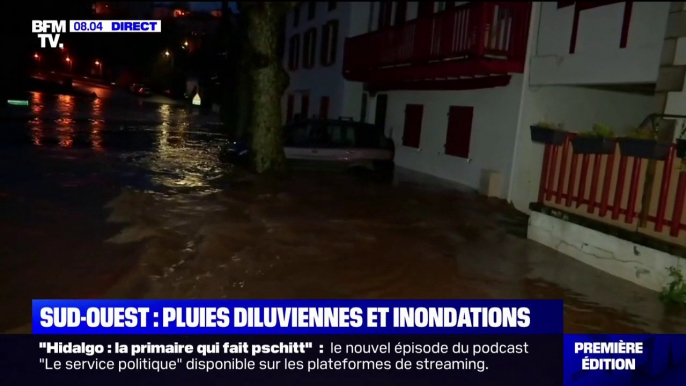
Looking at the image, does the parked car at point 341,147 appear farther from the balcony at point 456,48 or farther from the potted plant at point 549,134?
the potted plant at point 549,134

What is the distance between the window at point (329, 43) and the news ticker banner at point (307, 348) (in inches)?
710

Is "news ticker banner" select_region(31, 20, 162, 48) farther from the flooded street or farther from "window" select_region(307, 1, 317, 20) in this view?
"window" select_region(307, 1, 317, 20)

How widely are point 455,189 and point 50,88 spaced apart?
41.6 metres

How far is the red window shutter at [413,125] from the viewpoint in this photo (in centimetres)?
1619

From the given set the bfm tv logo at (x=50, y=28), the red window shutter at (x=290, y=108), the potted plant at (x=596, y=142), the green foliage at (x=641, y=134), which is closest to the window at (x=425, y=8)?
the potted plant at (x=596, y=142)

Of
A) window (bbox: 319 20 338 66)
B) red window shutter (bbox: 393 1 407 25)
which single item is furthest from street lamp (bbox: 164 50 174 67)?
red window shutter (bbox: 393 1 407 25)

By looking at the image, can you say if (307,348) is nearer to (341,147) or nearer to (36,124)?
(341,147)

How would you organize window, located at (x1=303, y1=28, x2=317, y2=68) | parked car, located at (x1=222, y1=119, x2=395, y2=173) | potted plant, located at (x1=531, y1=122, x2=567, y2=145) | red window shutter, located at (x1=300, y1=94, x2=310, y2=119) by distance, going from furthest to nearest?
1. red window shutter, located at (x1=300, y1=94, x2=310, y2=119)
2. window, located at (x1=303, y1=28, x2=317, y2=68)
3. parked car, located at (x1=222, y1=119, x2=395, y2=173)
4. potted plant, located at (x1=531, y1=122, x2=567, y2=145)

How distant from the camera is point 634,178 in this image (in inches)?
271

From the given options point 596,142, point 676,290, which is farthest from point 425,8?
point 676,290

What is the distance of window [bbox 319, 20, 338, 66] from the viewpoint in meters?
22.3

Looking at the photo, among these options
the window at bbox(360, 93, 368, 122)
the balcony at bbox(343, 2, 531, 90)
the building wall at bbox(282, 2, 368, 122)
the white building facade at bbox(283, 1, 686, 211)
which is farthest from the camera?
the building wall at bbox(282, 2, 368, 122)

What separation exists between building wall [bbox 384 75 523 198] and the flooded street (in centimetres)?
99

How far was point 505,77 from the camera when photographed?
478 inches
